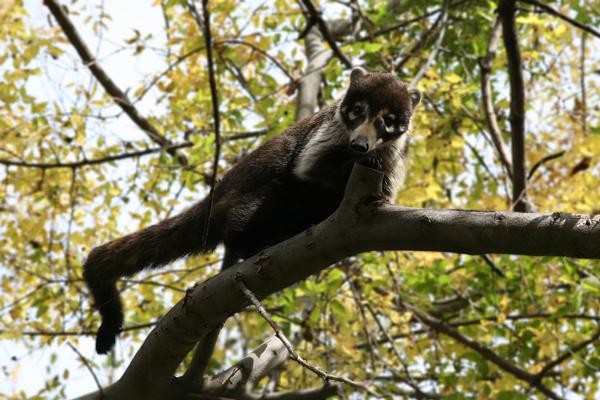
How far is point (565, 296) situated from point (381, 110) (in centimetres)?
281

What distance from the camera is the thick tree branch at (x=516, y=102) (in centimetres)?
538

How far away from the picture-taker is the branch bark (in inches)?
105

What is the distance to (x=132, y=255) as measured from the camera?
15.2 feet

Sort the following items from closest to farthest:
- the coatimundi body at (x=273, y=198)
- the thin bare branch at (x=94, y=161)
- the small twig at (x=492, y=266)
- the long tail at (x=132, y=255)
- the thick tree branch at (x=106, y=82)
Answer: the coatimundi body at (x=273, y=198) → the long tail at (x=132, y=255) → the small twig at (x=492, y=266) → the thin bare branch at (x=94, y=161) → the thick tree branch at (x=106, y=82)

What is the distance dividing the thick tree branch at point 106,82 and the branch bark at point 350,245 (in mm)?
3568

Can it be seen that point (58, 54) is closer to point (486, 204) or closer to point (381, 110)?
point (381, 110)

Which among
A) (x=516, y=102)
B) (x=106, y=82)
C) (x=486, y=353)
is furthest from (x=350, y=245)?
(x=106, y=82)

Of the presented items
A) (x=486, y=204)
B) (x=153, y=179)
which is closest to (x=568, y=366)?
(x=486, y=204)

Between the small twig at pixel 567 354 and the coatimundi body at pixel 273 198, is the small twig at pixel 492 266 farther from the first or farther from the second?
the coatimundi body at pixel 273 198

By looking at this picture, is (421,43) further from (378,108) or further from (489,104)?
(378,108)

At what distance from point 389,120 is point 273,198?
3.02 feet

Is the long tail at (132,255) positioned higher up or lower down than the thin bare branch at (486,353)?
higher up

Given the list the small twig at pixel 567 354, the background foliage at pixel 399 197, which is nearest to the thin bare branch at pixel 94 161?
the background foliage at pixel 399 197

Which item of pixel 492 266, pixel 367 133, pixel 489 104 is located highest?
pixel 489 104
